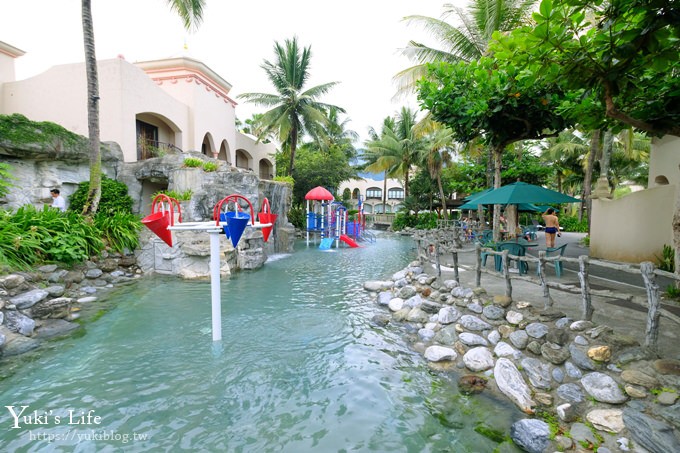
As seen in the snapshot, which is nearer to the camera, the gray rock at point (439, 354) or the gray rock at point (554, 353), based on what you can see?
the gray rock at point (554, 353)

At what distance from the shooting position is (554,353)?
407cm

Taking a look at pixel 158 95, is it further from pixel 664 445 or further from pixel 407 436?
pixel 664 445

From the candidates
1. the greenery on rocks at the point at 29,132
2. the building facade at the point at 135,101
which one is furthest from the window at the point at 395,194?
the greenery on rocks at the point at 29,132

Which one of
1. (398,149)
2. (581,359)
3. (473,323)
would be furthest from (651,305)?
(398,149)

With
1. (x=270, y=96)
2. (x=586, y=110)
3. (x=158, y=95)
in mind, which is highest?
(x=270, y=96)

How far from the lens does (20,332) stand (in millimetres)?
5168

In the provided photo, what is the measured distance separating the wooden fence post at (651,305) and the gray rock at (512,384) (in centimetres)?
137

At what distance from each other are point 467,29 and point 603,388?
11998mm

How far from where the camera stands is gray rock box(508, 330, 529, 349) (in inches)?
175

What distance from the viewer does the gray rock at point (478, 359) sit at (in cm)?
434

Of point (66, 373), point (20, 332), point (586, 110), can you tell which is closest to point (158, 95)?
point (20, 332)

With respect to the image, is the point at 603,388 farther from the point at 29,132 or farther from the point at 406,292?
the point at 29,132

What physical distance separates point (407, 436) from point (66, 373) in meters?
4.38

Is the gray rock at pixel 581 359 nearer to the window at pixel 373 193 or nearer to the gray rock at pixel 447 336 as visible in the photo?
the gray rock at pixel 447 336
